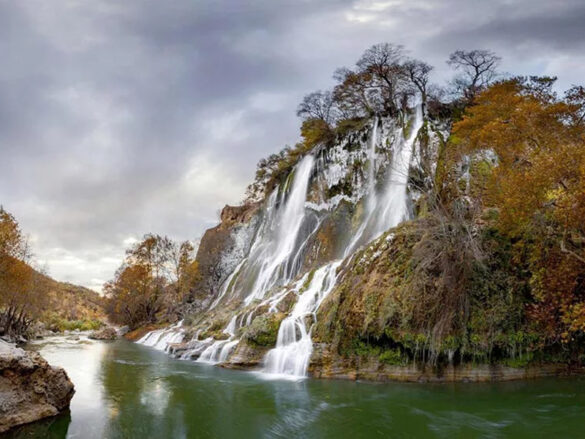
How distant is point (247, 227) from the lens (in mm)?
40625

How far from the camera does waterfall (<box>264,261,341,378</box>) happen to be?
44.4 feet

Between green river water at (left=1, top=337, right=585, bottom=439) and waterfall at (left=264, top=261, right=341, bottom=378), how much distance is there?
1.10m

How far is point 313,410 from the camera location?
9.16m

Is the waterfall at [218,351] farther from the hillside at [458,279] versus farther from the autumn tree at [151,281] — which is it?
the autumn tree at [151,281]

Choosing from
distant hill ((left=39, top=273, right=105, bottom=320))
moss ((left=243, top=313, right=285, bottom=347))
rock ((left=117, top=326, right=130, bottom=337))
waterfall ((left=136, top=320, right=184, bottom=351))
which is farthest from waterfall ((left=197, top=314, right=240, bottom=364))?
distant hill ((left=39, top=273, right=105, bottom=320))

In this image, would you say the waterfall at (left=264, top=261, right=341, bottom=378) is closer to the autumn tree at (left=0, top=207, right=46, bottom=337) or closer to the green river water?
the green river water

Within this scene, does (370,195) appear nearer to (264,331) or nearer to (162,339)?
(264,331)

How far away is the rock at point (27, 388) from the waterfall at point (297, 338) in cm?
715

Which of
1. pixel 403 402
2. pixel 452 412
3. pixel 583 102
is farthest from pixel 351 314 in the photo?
pixel 583 102

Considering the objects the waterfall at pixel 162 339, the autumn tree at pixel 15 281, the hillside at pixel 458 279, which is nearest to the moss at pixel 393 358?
the hillside at pixel 458 279

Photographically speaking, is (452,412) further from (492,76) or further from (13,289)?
(492,76)

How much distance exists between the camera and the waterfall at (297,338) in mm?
13531

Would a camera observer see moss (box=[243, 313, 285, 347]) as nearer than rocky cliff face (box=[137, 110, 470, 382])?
No

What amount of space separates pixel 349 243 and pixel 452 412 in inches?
634
